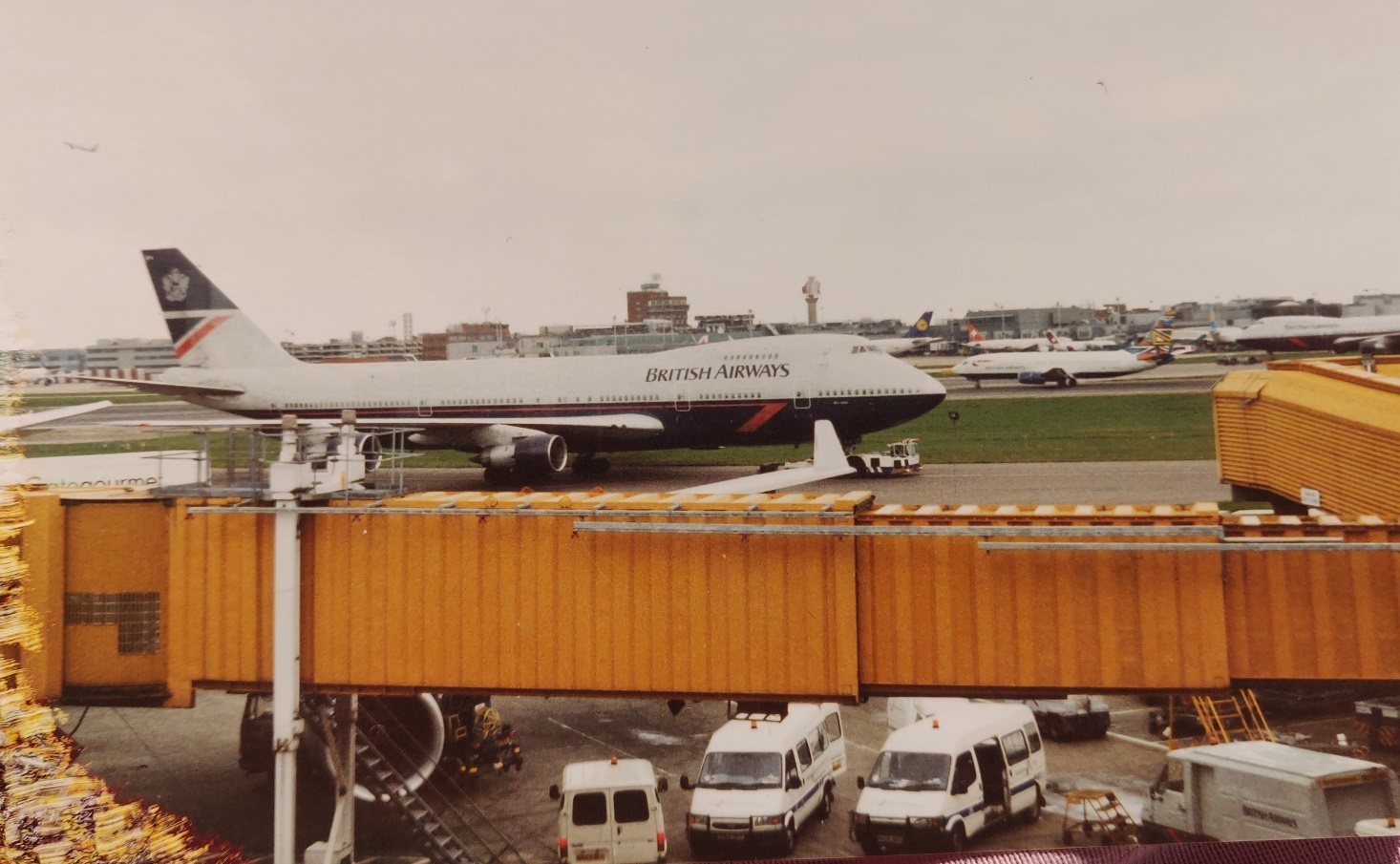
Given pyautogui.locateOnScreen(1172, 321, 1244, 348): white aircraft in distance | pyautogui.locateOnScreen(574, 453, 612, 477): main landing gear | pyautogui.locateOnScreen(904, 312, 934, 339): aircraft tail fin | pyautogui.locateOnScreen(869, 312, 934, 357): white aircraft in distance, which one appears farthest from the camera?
pyautogui.locateOnScreen(904, 312, 934, 339): aircraft tail fin

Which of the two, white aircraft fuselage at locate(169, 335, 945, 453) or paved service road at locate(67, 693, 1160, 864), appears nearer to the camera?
paved service road at locate(67, 693, 1160, 864)

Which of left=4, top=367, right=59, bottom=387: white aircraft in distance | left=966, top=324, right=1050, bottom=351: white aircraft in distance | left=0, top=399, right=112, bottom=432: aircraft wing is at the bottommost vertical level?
left=0, top=399, right=112, bottom=432: aircraft wing

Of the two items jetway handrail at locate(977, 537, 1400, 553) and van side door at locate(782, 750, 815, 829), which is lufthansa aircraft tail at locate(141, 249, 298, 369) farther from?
jetway handrail at locate(977, 537, 1400, 553)

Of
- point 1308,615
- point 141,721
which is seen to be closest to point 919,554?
point 1308,615

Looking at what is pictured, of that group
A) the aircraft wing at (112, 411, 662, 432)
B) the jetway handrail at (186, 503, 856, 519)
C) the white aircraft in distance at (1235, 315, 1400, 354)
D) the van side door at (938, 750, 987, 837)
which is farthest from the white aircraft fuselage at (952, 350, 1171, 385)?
the jetway handrail at (186, 503, 856, 519)

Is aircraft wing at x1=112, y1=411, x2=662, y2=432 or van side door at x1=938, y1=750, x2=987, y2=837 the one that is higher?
aircraft wing at x1=112, y1=411, x2=662, y2=432

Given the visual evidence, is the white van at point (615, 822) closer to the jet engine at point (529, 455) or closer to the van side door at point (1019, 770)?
the van side door at point (1019, 770)

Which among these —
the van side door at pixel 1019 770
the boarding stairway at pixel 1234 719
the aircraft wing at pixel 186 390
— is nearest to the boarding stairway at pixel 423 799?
the van side door at pixel 1019 770

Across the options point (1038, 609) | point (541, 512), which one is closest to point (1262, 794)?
point (1038, 609)
